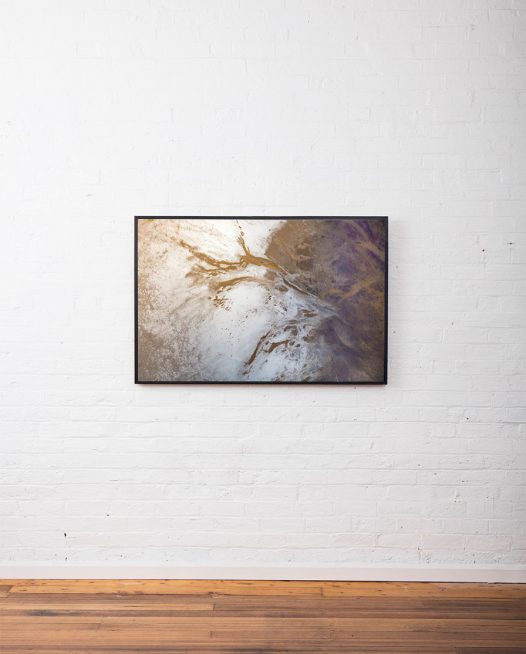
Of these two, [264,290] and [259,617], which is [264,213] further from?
[259,617]

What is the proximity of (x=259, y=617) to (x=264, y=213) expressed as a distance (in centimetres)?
162

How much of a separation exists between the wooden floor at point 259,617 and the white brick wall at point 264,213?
0.43 feet

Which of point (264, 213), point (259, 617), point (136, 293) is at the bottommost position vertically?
point (259, 617)

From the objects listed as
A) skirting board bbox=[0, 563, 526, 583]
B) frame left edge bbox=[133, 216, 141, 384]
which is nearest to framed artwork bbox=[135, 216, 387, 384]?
frame left edge bbox=[133, 216, 141, 384]

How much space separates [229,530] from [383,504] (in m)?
0.68

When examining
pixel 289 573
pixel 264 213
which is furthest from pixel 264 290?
pixel 289 573

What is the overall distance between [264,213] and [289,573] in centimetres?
157

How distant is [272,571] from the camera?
2.44 m

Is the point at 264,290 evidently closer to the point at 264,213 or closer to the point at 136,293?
the point at 264,213

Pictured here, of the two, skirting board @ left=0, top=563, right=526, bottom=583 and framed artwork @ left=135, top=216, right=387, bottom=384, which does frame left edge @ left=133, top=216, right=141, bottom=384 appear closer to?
framed artwork @ left=135, top=216, right=387, bottom=384

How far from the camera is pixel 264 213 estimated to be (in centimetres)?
241

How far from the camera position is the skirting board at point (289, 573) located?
96.0 inches

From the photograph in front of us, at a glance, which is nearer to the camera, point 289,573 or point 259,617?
point 259,617

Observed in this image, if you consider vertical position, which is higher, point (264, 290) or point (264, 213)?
point (264, 213)
